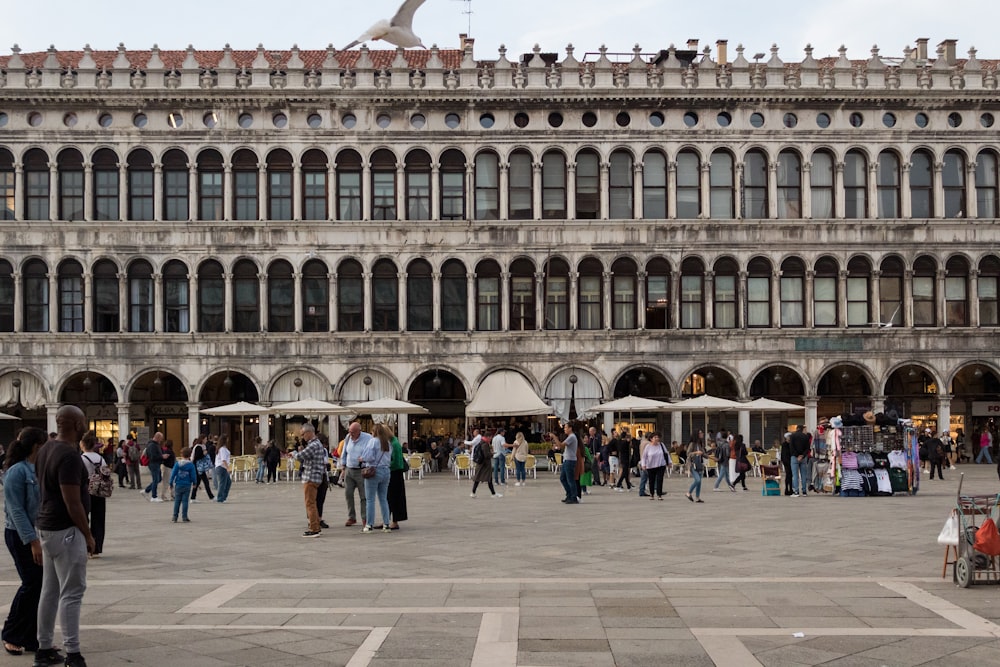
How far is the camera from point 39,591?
8.85 m

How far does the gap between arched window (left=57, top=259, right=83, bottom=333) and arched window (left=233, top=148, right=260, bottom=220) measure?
5946 millimetres

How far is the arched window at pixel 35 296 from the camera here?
42.3 metres

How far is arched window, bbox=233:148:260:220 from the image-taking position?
140ft

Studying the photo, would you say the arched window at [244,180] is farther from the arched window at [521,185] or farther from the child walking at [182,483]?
the child walking at [182,483]

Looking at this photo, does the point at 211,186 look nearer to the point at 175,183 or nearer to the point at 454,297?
the point at 175,183

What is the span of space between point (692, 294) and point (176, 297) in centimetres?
1846

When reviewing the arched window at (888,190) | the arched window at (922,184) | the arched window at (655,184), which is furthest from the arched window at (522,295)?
the arched window at (922,184)

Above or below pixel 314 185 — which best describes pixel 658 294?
below

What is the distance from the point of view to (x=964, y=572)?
11.7 m

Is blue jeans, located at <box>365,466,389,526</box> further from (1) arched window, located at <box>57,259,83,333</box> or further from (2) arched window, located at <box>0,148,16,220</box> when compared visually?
(2) arched window, located at <box>0,148,16,220</box>

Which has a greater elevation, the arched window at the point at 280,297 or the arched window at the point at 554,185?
the arched window at the point at 554,185

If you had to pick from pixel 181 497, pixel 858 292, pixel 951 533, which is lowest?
pixel 181 497

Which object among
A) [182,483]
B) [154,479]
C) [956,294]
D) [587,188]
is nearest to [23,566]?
[182,483]

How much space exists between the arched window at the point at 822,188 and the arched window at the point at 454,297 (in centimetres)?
1294
